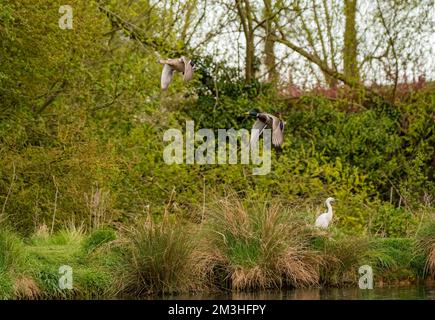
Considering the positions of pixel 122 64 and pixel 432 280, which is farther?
pixel 122 64

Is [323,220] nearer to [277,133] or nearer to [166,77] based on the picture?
[277,133]

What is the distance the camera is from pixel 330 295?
10.7 m

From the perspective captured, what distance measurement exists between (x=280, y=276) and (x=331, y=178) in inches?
229

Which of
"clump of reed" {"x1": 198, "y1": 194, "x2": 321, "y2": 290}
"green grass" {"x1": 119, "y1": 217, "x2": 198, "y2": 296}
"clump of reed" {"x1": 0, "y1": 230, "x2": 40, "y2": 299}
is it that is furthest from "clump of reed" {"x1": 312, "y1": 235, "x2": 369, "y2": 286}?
"clump of reed" {"x1": 0, "y1": 230, "x2": 40, "y2": 299}

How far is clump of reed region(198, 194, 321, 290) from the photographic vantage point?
11.3m

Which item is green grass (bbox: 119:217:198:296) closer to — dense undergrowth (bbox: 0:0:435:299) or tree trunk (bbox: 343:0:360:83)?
dense undergrowth (bbox: 0:0:435:299)

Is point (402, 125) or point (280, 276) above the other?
point (402, 125)

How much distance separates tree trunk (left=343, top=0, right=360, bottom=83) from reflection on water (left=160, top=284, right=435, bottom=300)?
856cm

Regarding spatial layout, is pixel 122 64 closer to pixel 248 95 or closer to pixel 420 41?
pixel 248 95

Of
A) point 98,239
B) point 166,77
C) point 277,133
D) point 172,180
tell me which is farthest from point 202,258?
point 172,180

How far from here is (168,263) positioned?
1103 centimetres
